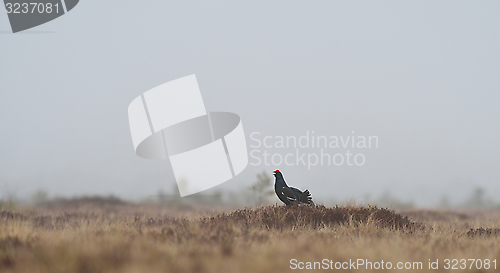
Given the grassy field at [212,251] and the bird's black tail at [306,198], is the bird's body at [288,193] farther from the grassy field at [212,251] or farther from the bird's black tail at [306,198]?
the grassy field at [212,251]

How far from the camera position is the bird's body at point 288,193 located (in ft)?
34.9

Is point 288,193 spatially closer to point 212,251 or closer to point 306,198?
point 306,198

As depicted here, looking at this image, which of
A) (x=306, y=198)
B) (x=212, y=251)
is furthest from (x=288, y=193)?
(x=212, y=251)

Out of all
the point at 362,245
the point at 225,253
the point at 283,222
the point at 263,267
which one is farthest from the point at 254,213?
the point at 263,267

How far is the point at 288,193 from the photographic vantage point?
35.2 feet

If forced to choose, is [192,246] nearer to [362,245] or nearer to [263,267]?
[263,267]

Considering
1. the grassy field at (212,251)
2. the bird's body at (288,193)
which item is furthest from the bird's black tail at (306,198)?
the grassy field at (212,251)

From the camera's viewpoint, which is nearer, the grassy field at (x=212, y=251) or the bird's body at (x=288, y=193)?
the grassy field at (x=212, y=251)

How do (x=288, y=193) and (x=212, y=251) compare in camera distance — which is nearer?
(x=212, y=251)

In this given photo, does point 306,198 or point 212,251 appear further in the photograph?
point 306,198

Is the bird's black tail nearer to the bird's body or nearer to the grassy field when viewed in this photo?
the bird's body

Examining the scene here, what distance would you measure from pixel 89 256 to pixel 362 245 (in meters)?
4.22

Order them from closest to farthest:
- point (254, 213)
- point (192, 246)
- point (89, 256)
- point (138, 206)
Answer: point (89, 256) → point (192, 246) → point (254, 213) → point (138, 206)

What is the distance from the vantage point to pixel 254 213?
10578mm
